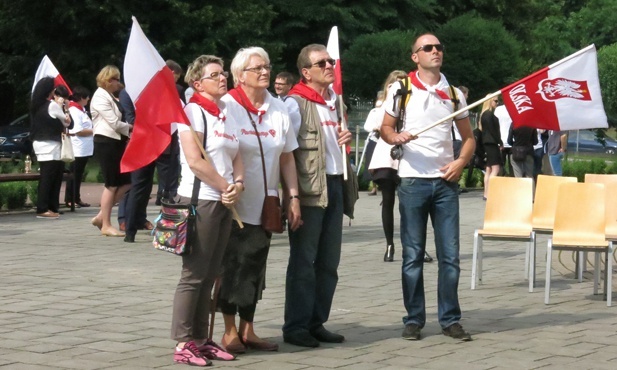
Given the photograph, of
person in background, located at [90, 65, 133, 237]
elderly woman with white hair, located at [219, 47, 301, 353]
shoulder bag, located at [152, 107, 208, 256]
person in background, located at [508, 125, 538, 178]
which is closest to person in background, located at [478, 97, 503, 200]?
person in background, located at [508, 125, 538, 178]

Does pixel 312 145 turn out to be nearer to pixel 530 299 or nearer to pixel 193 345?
pixel 193 345

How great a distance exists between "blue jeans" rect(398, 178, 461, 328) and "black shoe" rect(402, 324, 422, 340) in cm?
4

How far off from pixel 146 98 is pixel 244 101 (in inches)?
23.1

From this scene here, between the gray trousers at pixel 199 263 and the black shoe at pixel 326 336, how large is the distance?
107 cm

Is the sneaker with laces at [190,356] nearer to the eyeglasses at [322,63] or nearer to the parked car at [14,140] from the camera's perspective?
the eyeglasses at [322,63]

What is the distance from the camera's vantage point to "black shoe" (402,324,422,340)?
27.4ft

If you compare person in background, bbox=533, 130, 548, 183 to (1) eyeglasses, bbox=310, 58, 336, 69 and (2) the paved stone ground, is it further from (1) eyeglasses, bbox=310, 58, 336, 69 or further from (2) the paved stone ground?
(1) eyeglasses, bbox=310, 58, 336, 69

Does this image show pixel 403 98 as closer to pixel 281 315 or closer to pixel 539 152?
pixel 281 315

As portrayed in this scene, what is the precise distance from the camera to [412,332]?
27.4ft

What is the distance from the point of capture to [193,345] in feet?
24.1

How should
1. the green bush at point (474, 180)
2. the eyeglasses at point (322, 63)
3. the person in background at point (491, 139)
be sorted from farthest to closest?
1. the green bush at point (474, 180)
2. the person in background at point (491, 139)
3. the eyeglasses at point (322, 63)

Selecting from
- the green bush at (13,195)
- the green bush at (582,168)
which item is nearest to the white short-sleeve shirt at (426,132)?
the green bush at (13,195)

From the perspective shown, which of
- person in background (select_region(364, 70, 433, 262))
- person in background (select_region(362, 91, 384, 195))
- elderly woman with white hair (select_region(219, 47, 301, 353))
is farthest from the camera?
person in background (select_region(362, 91, 384, 195))

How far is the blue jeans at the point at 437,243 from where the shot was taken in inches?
333
